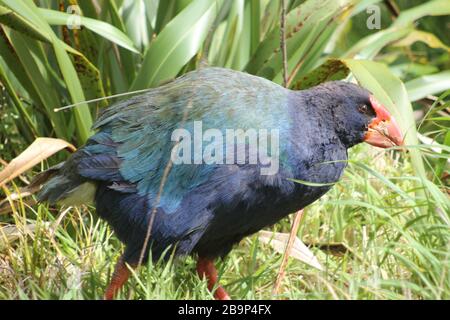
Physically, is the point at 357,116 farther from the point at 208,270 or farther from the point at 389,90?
the point at 208,270

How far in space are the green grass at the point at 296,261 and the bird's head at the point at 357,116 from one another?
0.14 meters

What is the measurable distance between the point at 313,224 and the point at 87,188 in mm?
964

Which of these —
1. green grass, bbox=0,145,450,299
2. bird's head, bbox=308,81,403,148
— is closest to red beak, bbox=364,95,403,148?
bird's head, bbox=308,81,403,148

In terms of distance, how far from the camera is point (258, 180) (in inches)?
95.2

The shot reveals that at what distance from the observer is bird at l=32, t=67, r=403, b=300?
2.44 metres

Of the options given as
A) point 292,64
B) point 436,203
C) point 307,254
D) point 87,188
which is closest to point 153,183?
point 87,188

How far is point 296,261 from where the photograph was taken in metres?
2.92

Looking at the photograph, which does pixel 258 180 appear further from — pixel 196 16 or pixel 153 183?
pixel 196 16

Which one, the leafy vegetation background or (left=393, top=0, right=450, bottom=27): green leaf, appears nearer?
the leafy vegetation background
